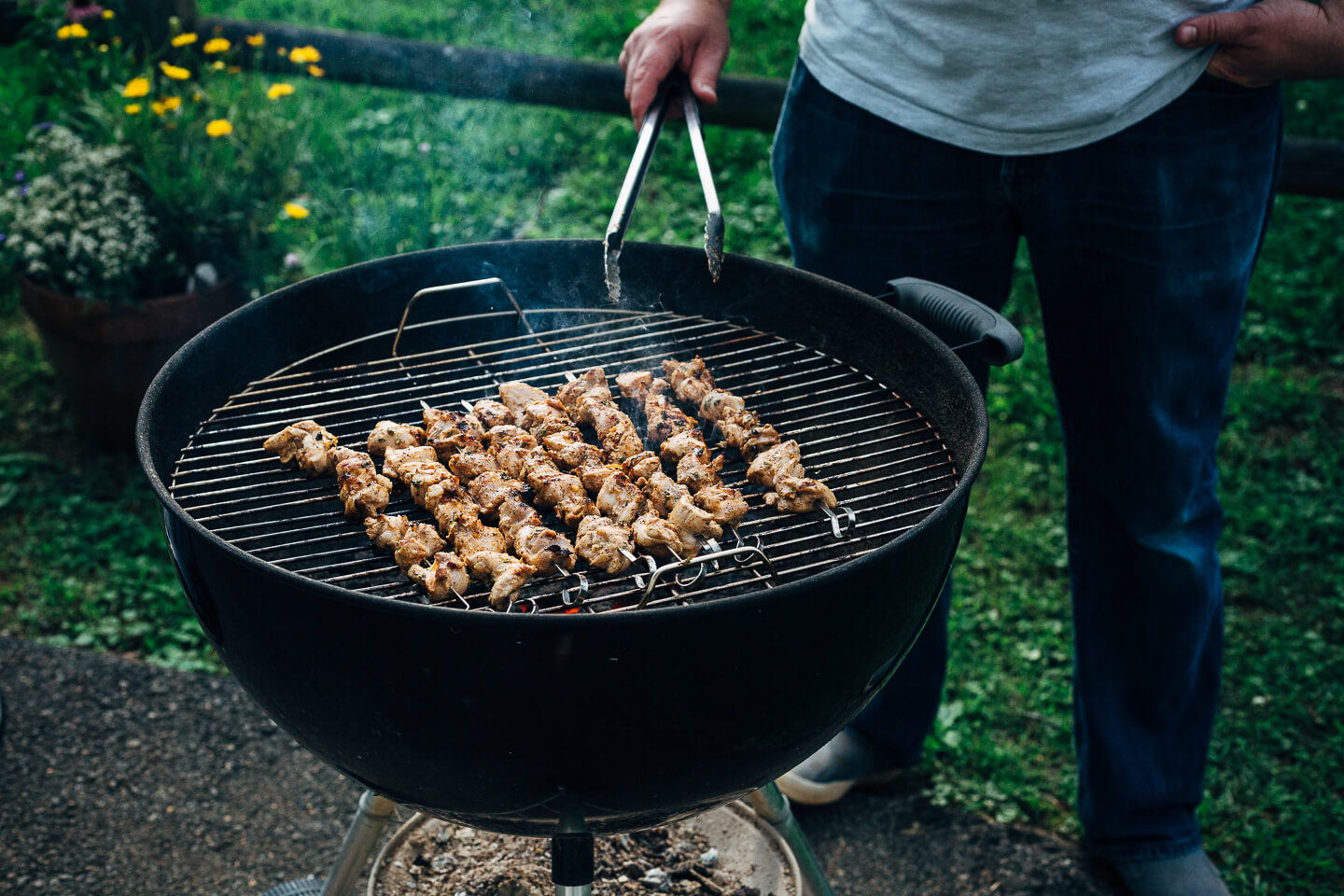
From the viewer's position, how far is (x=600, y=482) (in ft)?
6.57

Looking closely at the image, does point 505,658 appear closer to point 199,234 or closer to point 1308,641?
point 1308,641

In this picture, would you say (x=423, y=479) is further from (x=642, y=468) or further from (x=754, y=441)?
(x=754, y=441)

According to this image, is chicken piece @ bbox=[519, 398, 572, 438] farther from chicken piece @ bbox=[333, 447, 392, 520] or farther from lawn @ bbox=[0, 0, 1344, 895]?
lawn @ bbox=[0, 0, 1344, 895]

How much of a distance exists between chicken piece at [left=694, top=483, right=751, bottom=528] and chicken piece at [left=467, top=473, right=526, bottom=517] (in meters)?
0.33

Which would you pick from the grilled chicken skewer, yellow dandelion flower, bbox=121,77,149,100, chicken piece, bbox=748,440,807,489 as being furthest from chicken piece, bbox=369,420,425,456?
yellow dandelion flower, bbox=121,77,149,100

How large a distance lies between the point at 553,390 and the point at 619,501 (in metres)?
0.54

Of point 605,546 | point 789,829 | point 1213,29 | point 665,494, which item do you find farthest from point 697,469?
point 1213,29

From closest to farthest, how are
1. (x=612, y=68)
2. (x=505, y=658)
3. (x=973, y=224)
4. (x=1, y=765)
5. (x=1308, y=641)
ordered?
(x=505, y=658)
(x=973, y=224)
(x=1, y=765)
(x=1308, y=641)
(x=612, y=68)

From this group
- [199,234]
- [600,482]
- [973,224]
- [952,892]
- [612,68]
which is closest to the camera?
[600,482]

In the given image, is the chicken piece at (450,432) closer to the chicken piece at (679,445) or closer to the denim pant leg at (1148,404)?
the chicken piece at (679,445)

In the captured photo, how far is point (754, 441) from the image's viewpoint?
2.01m

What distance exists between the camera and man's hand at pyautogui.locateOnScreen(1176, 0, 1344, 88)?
2035 millimetres

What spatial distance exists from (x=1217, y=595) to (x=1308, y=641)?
1.21 m

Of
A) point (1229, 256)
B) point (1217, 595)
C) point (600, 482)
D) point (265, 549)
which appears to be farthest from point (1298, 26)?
point (265, 549)
